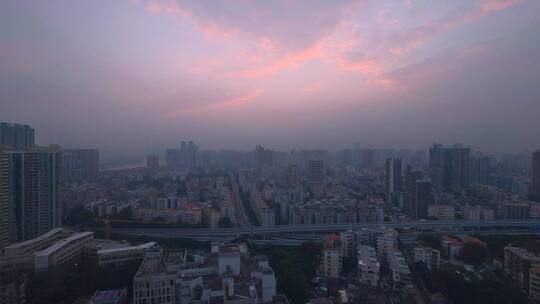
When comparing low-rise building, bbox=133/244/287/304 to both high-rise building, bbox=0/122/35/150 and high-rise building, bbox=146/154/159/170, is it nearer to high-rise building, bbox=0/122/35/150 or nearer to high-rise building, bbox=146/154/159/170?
high-rise building, bbox=0/122/35/150

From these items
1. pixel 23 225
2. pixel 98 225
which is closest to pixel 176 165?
pixel 98 225

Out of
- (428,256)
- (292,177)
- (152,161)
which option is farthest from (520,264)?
(152,161)

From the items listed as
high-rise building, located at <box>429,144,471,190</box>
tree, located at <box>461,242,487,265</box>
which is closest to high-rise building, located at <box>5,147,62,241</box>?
tree, located at <box>461,242,487,265</box>

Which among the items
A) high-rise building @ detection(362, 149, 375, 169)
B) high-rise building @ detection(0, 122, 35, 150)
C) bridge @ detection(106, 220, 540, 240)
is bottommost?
bridge @ detection(106, 220, 540, 240)

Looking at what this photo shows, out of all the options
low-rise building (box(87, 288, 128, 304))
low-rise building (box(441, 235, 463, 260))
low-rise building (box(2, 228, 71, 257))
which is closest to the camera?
low-rise building (box(87, 288, 128, 304))

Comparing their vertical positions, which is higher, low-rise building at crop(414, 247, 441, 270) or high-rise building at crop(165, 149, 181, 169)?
high-rise building at crop(165, 149, 181, 169)

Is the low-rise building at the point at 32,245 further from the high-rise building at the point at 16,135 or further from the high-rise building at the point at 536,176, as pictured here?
the high-rise building at the point at 536,176

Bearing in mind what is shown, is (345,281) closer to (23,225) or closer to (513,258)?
(513,258)

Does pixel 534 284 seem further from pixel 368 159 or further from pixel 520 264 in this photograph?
pixel 368 159
